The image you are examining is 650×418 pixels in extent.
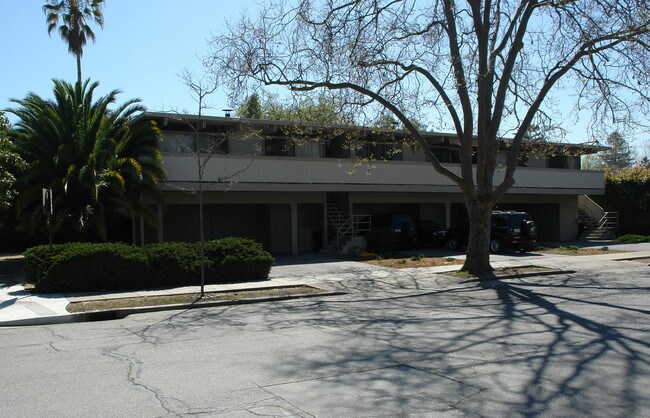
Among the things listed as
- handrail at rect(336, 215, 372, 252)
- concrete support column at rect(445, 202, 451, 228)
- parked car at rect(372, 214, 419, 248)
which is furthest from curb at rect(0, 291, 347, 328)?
concrete support column at rect(445, 202, 451, 228)

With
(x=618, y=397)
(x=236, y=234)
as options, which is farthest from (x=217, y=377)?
(x=236, y=234)

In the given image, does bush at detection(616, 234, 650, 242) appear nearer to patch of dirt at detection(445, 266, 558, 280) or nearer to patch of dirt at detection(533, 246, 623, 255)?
patch of dirt at detection(533, 246, 623, 255)

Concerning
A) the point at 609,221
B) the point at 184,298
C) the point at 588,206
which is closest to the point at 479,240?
the point at 184,298

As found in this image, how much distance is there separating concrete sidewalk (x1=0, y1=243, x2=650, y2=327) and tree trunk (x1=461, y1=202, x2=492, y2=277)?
1208 millimetres

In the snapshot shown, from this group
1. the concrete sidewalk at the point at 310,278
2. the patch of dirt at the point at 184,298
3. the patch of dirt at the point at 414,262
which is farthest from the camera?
the patch of dirt at the point at 414,262

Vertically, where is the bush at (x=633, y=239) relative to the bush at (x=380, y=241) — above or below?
below

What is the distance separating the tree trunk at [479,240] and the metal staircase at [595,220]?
836 inches

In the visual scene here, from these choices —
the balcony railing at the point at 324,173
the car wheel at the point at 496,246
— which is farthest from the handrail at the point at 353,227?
the car wheel at the point at 496,246

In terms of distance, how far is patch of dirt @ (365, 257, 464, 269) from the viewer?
23.0 meters

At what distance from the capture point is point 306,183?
26.7 meters

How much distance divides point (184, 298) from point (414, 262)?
1189cm

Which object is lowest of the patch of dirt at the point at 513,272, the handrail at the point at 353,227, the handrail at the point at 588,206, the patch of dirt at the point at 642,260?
the patch of dirt at the point at 642,260

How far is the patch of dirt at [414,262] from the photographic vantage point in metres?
23.0

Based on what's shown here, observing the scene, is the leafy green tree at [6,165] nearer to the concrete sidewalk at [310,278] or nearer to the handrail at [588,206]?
the concrete sidewalk at [310,278]
